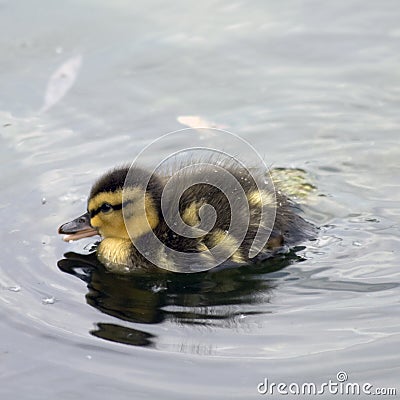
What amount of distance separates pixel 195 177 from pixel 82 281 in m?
0.76

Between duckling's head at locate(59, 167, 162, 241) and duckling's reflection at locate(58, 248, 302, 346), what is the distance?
0.18m

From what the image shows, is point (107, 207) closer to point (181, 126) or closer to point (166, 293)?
point (166, 293)

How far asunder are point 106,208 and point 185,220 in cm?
44

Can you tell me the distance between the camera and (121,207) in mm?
4949


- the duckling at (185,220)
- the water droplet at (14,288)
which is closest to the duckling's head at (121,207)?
the duckling at (185,220)

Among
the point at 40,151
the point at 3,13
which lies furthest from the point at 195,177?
the point at 3,13

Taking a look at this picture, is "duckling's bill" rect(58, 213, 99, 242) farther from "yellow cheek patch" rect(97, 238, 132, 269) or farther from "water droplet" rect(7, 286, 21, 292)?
"water droplet" rect(7, 286, 21, 292)

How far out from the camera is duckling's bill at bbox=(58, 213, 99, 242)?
5.03 meters

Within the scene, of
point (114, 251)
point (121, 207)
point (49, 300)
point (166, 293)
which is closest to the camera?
point (49, 300)

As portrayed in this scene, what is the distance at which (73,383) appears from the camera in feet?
13.0
